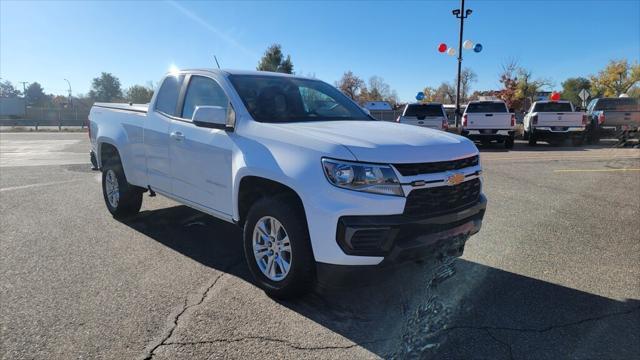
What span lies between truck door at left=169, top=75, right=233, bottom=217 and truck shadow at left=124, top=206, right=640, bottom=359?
2.31 ft

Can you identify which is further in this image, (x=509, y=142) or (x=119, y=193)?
(x=509, y=142)

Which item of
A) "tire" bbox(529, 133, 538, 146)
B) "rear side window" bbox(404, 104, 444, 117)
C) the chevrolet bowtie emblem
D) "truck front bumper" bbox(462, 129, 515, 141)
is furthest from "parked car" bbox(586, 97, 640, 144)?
the chevrolet bowtie emblem

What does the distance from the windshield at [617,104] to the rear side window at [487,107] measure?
527cm

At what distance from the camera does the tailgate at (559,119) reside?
1788cm

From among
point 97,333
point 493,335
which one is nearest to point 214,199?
point 97,333

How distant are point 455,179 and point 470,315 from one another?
1.00m

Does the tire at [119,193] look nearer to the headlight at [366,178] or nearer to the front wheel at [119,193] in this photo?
the front wheel at [119,193]

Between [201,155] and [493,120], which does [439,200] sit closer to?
[201,155]

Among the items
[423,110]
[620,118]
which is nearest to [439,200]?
[423,110]

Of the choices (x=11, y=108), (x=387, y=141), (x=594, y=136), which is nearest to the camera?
(x=387, y=141)

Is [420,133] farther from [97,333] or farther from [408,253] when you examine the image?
[97,333]

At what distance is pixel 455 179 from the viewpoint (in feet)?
11.7

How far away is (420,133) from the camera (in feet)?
13.0

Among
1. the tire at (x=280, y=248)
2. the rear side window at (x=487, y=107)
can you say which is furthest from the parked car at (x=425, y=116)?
the tire at (x=280, y=248)
